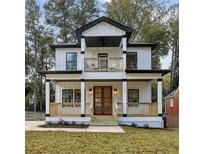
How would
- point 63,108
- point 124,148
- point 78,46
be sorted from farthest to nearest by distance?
point 78,46, point 63,108, point 124,148

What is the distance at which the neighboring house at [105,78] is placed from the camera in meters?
11.4

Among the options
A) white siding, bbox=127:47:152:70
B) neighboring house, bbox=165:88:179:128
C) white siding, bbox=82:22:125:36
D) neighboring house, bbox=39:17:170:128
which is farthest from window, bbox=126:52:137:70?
neighboring house, bbox=165:88:179:128

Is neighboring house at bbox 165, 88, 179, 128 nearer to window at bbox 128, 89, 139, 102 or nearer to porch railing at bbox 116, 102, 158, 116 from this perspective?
window at bbox 128, 89, 139, 102

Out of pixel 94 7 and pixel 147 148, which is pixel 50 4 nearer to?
pixel 94 7

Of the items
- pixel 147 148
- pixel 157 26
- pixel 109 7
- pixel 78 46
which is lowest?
pixel 147 148

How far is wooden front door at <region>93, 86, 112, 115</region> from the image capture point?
12.7 metres

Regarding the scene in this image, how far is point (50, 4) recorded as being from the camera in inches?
715

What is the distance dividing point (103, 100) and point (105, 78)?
159 cm

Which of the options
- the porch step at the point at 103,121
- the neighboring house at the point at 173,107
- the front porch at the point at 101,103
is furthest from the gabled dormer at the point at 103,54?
the neighboring house at the point at 173,107

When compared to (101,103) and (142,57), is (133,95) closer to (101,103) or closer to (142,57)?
(101,103)

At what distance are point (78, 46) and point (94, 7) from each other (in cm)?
620

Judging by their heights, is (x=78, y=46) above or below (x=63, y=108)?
above
